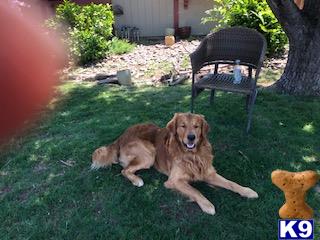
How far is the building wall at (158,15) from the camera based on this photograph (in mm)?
12005

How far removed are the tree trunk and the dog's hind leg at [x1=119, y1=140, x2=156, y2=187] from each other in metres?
3.28

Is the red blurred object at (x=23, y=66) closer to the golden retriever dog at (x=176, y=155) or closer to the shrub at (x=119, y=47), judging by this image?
the shrub at (x=119, y=47)

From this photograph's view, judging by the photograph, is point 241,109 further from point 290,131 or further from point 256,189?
point 256,189

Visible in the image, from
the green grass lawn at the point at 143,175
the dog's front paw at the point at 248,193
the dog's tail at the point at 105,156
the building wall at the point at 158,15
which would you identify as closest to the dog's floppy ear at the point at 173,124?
the green grass lawn at the point at 143,175

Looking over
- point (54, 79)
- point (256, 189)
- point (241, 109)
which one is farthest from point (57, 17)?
point (256, 189)

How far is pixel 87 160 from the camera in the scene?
4.58 meters

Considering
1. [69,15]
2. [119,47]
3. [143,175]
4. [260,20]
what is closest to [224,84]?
[143,175]

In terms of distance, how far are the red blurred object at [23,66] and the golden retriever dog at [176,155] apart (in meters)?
2.31

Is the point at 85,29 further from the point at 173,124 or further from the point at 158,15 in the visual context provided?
the point at 173,124

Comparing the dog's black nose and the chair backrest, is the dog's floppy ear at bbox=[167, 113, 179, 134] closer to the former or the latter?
the dog's black nose

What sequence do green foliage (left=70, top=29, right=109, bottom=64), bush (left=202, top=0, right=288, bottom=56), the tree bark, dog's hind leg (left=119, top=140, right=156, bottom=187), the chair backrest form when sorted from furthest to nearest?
green foliage (left=70, top=29, right=109, bottom=64) → bush (left=202, top=0, right=288, bottom=56) → the tree bark → the chair backrest → dog's hind leg (left=119, top=140, right=156, bottom=187)

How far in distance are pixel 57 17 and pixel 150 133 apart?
6.11 meters

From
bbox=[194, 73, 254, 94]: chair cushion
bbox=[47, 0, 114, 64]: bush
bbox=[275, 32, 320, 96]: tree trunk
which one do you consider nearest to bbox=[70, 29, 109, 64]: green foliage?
bbox=[47, 0, 114, 64]: bush

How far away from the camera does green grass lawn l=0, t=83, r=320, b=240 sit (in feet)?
11.2
